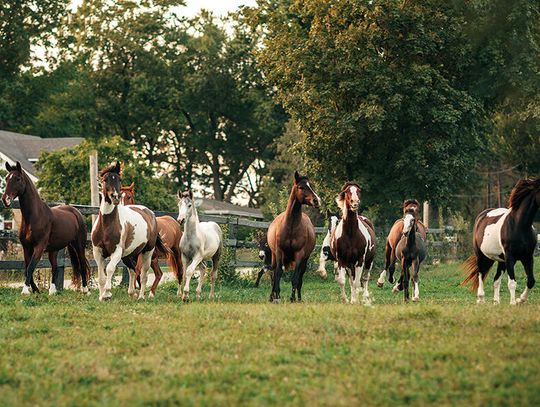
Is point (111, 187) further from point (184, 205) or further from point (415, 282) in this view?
point (415, 282)

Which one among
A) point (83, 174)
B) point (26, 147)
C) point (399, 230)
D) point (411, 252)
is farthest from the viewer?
point (26, 147)

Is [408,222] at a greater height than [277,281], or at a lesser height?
greater

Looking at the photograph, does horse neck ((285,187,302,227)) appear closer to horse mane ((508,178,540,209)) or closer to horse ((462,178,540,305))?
horse ((462,178,540,305))

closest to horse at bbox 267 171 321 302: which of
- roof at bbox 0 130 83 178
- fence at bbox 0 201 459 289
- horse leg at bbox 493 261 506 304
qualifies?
horse leg at bbox 493 261 506 304

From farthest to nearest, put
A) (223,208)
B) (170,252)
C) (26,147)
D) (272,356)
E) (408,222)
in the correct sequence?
(223,208) → (26,147) → (170,252) → (408,222) → (272,356)

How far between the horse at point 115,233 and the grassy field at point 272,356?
267cm

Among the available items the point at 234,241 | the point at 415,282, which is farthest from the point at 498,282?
the point at 234,241

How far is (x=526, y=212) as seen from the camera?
1498 centimetres

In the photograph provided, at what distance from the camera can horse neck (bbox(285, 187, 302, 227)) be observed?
1614 cm

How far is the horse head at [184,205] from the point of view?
16219 mm

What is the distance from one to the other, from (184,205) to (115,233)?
4.70 ft

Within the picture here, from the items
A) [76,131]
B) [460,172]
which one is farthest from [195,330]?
[76,131]

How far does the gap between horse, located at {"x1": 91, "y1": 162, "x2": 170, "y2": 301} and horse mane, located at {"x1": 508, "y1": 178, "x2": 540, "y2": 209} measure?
6638 millimetres

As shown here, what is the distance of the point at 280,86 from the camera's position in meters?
35.7
